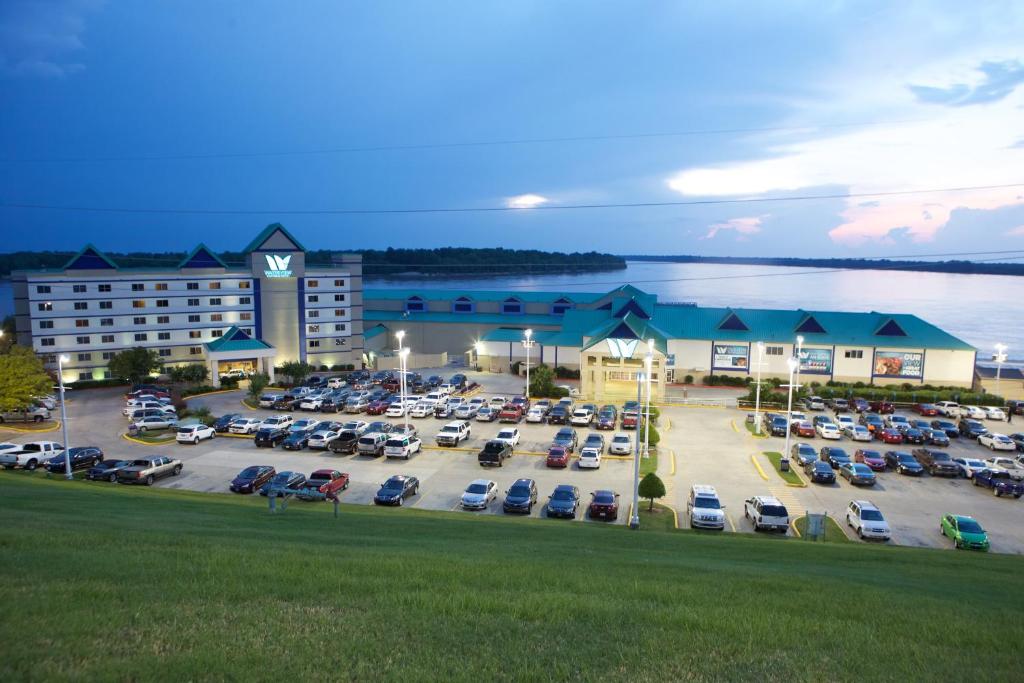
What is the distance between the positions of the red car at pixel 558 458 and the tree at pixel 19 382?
30634mm

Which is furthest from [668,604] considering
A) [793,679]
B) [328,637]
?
[328,637]

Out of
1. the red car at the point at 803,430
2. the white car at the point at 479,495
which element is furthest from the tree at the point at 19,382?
the red car at the point at 803,430

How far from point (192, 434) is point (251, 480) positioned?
416 inches

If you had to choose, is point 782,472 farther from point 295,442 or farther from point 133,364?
point 133,364

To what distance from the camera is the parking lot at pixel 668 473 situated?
25.4m

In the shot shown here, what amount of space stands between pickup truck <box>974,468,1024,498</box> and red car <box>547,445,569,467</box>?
18.8m

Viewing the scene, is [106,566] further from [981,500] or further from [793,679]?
[981,500]

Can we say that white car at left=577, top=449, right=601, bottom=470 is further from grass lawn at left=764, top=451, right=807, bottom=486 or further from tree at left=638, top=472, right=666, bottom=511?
grass lawn at left=764, top=451, right=807, bottom=486

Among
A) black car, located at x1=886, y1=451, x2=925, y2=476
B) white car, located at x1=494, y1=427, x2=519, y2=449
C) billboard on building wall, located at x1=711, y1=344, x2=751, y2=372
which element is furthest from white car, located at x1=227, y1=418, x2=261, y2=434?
billboard on building wall, located at x1=711, y1=344, x2=751, y2=372

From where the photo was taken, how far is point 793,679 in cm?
743

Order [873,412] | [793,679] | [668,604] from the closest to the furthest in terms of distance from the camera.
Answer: [793,679] → [668,604] → [873,412]

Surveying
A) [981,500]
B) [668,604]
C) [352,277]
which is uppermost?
[352,277]

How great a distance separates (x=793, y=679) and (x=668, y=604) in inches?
99.4

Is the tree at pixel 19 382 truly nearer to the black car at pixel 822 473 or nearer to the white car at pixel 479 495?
the white car at pixel 479 495
